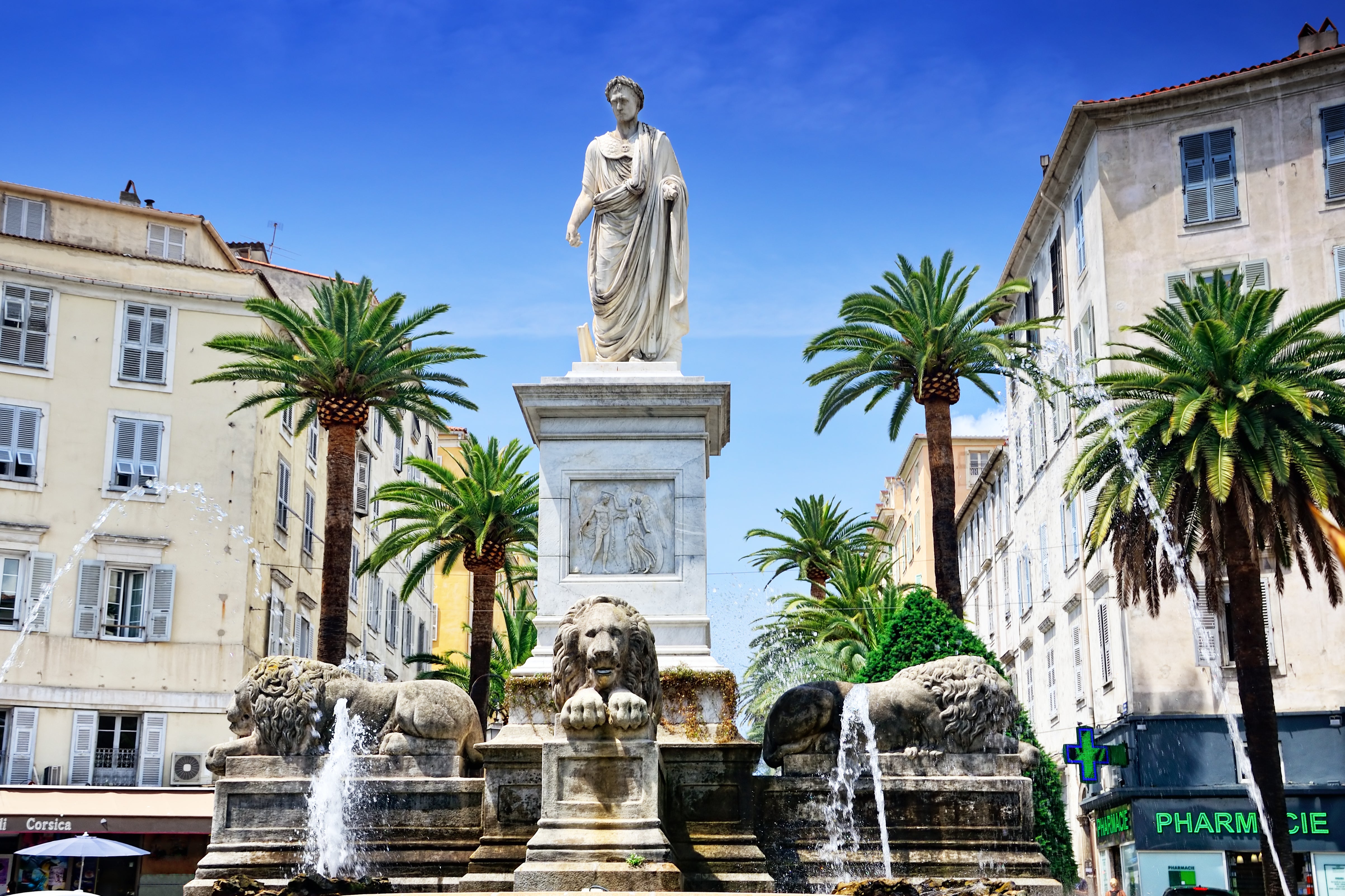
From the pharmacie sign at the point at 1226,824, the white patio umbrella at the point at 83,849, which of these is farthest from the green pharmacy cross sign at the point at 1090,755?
the white patio umbrella at the point at 83,849

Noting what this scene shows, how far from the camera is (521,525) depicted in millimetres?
43719

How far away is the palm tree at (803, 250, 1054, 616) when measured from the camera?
131ft

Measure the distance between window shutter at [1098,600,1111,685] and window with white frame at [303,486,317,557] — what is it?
84.8 feet

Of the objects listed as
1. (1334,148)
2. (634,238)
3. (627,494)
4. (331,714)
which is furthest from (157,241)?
(627,494)

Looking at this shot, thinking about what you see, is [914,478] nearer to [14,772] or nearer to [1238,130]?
[1238,130]

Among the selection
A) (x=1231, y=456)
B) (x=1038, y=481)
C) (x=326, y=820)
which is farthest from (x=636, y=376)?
(x=1038, y=481)

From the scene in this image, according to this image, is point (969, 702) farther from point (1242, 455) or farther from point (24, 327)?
point (24, 327)

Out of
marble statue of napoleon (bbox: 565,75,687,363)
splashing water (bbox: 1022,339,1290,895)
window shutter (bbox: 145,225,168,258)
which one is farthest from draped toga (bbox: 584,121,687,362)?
window shutter (bbox: 145,225,168,258)

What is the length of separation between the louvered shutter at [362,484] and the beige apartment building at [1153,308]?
2545 centimetres

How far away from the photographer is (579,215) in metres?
14.2

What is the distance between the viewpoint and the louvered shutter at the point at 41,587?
134 feet

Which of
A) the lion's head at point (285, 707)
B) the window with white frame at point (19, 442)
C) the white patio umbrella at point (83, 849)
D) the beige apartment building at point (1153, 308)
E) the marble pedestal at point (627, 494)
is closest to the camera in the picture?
the lion's head at point (285, 707)

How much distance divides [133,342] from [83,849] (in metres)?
17.6

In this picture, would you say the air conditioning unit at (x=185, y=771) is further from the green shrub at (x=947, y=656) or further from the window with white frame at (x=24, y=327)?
the green shrub at (x=947, y=656)
